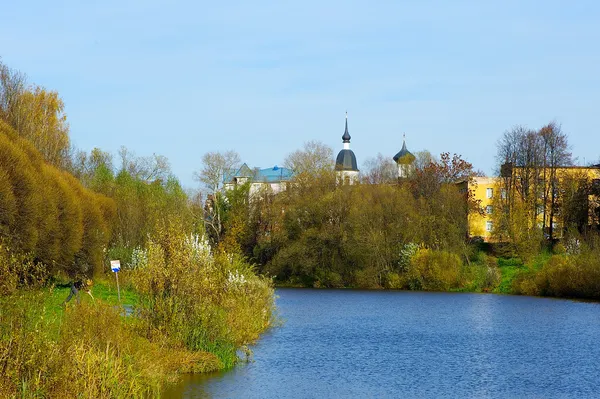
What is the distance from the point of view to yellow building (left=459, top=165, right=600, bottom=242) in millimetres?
72625

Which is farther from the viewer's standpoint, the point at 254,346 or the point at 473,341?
the point at 473,341

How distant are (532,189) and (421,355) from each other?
51.1m

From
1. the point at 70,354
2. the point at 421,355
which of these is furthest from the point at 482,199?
the point at 70,354

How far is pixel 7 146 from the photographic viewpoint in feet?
103

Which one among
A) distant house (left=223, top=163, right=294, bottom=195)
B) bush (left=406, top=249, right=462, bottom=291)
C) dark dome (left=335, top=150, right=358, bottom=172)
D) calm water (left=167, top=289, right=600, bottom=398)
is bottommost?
calm water (left=167, top=289, right=600, bottom=398)

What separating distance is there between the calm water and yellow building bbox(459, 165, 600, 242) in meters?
26.6

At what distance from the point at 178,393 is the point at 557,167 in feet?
209

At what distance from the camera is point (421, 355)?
2820 cm

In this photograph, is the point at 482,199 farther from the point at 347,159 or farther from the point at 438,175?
the point at 347,159

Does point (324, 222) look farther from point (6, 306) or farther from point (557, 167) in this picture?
point (6, 306)

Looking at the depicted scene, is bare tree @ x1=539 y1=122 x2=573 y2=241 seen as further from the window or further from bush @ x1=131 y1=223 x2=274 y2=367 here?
bush @ x1=131 y1=223 x2=274 y2=367

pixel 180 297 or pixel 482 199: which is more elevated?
pixel 482 199

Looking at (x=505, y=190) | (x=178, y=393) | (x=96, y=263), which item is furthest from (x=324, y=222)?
(x=178, y=393)

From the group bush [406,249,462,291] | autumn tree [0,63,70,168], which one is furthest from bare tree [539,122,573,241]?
autumn tree [0,63,70,168]
